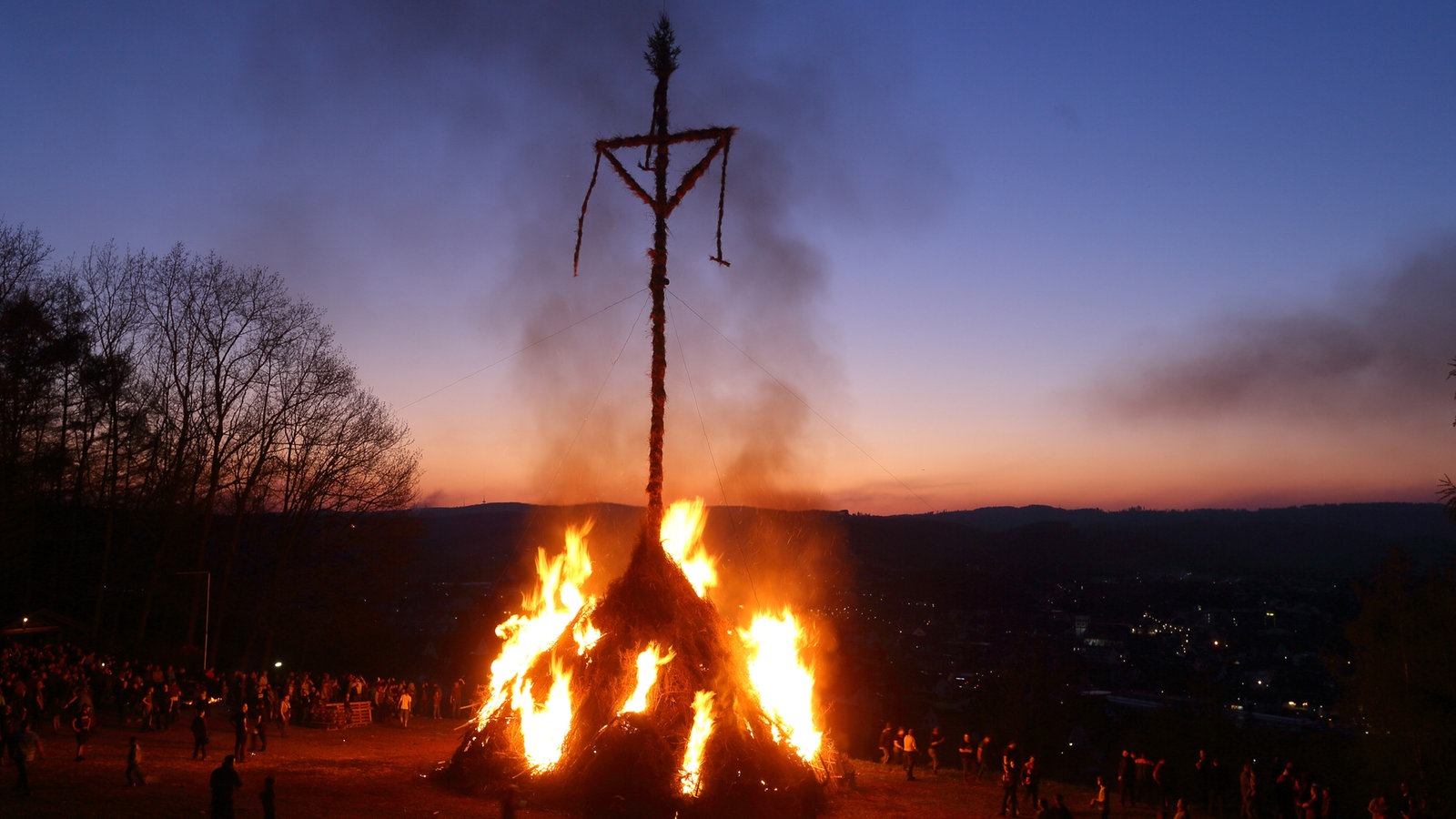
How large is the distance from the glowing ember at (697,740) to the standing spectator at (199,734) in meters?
10.2

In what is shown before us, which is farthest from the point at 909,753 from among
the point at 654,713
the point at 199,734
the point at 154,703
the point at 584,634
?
the point at 154,703

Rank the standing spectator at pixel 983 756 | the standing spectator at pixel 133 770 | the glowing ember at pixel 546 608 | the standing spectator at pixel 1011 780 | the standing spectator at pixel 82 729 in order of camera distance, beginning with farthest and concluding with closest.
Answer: the standing spectator at pixel 983 756
the glowing ember at pixel 546 608
the standing spectator at pixel 82 729
the standing spectator at pixel 1011 780
the standing spectator at pixel 133 770

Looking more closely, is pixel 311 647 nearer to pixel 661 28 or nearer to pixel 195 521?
pixel 195 521

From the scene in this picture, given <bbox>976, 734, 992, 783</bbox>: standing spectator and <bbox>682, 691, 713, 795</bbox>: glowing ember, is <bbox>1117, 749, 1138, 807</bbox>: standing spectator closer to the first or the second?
<bbox>976, 734, 992, 783</bbox>: standing spectator

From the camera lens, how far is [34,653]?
992 inches

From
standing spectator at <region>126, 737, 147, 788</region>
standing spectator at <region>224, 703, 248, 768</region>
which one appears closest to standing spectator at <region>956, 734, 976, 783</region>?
standing spectator at <region>224, 703, 248, 768</region>

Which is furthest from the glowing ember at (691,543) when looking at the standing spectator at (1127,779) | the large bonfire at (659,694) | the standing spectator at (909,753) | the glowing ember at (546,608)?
the standing spectator at (1127,779)

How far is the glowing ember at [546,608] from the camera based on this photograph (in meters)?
17.9

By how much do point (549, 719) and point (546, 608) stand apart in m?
3.09

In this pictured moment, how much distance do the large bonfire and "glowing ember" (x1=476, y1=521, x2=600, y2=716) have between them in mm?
130

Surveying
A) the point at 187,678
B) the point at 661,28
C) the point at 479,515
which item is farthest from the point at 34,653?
the point at 479,515

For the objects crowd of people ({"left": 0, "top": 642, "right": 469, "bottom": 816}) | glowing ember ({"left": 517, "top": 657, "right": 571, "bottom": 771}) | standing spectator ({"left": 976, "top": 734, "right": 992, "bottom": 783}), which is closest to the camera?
crowd of people ({"left": 0, "top": 642, "right": 469, "bottom": 816})

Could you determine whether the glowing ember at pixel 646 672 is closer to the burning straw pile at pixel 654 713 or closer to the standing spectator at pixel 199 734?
the burning straw pile at pixel 654 713

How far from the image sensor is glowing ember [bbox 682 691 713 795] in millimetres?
13797
